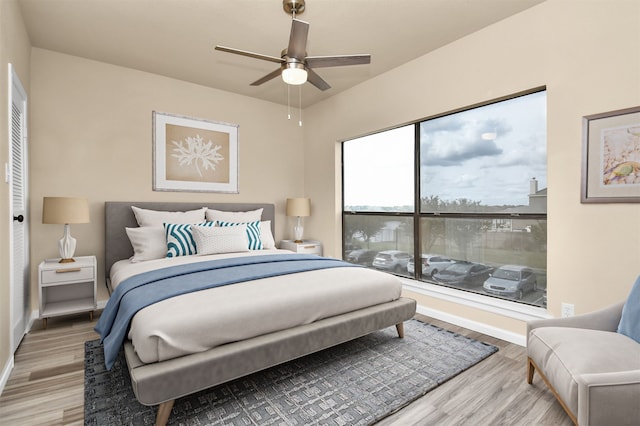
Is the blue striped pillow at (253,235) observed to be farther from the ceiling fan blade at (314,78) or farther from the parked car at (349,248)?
the ceiling fan blade at (314,78)

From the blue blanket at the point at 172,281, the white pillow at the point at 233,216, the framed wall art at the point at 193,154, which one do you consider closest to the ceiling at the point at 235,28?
the framed wall art at the point at 193,154

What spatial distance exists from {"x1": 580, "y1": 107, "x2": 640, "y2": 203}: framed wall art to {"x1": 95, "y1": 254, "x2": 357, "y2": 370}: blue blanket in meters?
1.98

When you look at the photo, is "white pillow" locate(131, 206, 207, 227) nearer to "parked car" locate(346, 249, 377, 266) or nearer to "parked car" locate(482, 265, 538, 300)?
"parked car" locate(346, 249, 377, 266)

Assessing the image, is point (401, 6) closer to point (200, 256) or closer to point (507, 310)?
point (507, 310)

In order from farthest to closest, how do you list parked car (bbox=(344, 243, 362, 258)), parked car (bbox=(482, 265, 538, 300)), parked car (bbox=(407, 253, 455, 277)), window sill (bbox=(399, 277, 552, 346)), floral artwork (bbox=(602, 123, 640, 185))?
parked car (bbox=(344, 243, 362, 258))
parked car (bbox=(407, 253, 455, 277))
parked car (bbox=(482, 265, 538, 300))
window sill (bbox=(399, 277, 552, 346))
floral artwork (bbox=(602, 123, 640, 185))

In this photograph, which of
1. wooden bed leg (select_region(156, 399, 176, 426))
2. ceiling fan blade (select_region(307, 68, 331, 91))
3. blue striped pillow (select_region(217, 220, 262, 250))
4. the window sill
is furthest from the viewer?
blue striped pillow (select_region(217, 220, 262, 250))

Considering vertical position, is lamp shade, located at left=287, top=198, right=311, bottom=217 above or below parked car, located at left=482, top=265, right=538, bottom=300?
above

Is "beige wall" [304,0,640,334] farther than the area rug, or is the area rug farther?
"beige wall" [304,0,640,334]

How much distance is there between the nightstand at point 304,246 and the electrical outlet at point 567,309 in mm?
2972

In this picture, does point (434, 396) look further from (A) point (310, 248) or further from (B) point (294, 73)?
Result: (A) point (310, 248)

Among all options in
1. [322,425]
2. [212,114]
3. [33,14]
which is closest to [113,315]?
[322,425]

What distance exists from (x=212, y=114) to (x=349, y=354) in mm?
3448

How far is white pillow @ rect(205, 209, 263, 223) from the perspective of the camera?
13.1ft

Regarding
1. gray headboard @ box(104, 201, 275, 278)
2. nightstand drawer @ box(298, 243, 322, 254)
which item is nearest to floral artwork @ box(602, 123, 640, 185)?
nightstand drawer @ box(298, 243, 322, 254)
